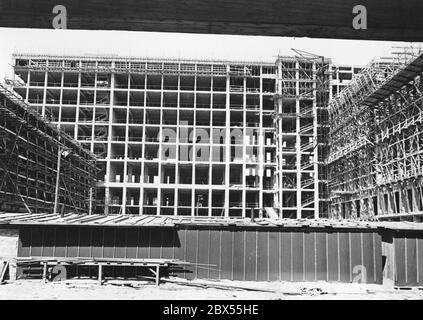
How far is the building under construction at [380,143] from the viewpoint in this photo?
38.4m

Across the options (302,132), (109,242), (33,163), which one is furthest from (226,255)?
(302,132)

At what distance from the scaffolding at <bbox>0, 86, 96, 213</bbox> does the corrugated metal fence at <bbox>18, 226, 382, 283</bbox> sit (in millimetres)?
9248

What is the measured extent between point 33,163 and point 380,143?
36.9 m

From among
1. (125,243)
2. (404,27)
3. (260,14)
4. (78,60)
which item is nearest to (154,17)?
(260,14)

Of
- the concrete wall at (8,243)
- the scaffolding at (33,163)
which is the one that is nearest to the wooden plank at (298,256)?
the concrete wall at (8,243)

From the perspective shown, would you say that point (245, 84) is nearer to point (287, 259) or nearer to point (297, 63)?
point (297, 63)

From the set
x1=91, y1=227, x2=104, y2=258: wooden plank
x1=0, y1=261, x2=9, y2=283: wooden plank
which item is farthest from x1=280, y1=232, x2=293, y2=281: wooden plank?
x1=0, y1=261, x2=9, y2=283: wooden plank

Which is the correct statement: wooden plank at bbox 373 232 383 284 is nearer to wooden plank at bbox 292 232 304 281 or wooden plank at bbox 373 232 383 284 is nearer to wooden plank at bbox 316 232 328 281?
wooden plank at bbox 316 232 328 281

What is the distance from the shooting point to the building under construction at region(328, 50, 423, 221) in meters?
38.4

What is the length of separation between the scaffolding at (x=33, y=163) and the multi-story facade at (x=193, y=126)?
7.94 metres

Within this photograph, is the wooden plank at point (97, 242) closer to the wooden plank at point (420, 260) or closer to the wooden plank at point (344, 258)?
the wooden plank at point (344, 258)

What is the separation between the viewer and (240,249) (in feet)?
74.6

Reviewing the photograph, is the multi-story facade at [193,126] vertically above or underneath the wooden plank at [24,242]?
above

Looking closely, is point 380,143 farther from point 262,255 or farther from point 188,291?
point 188,291
